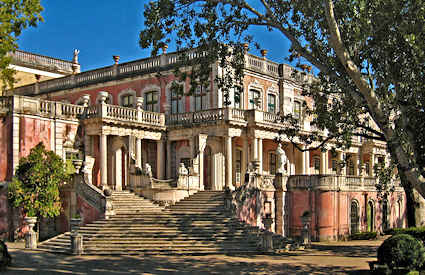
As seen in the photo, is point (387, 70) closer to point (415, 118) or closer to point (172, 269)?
point (415, 118)

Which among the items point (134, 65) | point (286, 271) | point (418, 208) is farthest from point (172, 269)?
point (134, 65)

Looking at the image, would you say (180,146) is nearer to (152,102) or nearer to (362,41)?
(152,102)

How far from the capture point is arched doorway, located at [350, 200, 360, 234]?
31609 mm

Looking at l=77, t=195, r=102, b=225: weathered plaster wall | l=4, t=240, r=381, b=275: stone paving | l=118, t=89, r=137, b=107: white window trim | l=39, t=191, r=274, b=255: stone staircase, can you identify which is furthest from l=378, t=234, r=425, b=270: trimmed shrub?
l=118, t=89, r=137, b=107: white window trim

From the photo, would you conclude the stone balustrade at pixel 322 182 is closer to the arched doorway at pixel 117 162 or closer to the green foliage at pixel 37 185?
the arched doorway at pixel 117 162

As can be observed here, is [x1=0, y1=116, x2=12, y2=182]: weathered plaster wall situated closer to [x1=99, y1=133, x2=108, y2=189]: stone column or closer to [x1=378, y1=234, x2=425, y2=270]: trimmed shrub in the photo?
[x1=99, y1=133, x2=108, y2=189]: stone column

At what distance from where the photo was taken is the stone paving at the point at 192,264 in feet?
57.4

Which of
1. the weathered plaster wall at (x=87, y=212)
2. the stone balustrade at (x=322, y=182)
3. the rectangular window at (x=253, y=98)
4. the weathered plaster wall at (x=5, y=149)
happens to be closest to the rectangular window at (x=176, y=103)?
the rectangular window at (x=253, y=98)

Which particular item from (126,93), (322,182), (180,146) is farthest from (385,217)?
(126,93)

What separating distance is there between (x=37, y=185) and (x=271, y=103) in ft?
49.6

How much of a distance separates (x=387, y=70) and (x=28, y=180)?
54.1 ft

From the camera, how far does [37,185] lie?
25.2 meters

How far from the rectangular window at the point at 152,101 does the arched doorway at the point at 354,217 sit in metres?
12.7

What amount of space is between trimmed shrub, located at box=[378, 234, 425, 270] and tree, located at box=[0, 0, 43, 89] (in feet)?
43.4
